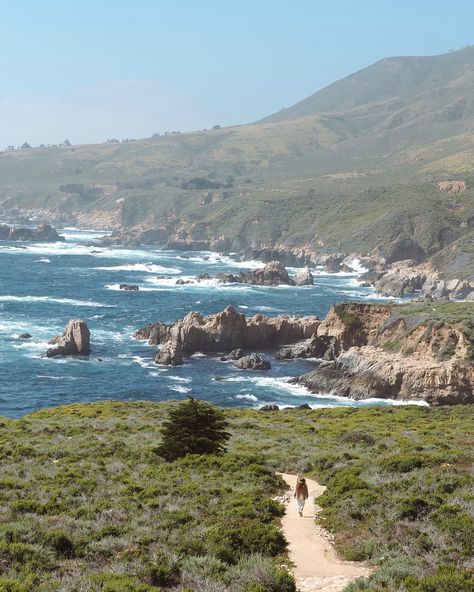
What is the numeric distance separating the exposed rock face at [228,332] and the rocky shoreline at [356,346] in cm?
13

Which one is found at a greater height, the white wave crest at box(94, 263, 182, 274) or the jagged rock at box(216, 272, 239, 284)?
the white wave crest at box(94, 263, 182, 274)

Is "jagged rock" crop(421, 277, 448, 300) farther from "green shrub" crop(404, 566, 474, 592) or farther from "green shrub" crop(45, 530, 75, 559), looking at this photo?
"green shrub" crop(404, 566, 474, 592)

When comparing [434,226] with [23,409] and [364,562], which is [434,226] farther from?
[364,562]

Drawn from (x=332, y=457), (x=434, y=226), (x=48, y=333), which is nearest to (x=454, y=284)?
(x=434, y=226)

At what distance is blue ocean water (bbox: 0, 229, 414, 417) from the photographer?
78250 millimetres

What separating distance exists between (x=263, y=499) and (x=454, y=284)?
433 feet

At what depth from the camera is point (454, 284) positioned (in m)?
150

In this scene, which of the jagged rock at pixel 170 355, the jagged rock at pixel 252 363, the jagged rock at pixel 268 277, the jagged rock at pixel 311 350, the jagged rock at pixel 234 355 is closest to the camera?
the jagged rock at pixel 252 363

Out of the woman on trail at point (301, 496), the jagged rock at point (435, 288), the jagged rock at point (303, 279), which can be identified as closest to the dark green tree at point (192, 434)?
the woman on trail at point (301, 496)

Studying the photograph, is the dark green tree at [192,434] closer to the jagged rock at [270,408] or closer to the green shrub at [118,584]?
the green shrub at [118,584]

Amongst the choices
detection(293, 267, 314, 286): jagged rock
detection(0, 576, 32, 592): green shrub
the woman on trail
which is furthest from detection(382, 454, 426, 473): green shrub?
detection(293, 267, 314, 286): jagged rock

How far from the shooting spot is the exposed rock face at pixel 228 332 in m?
98.1

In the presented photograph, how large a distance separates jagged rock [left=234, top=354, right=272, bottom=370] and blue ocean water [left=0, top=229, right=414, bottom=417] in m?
1.24

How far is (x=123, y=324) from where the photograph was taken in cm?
11456
